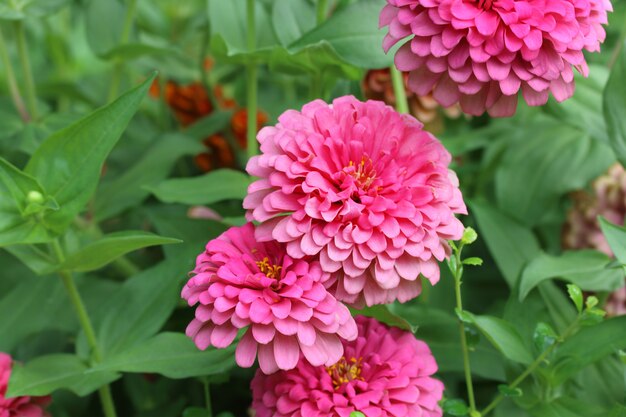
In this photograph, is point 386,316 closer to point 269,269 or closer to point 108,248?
point 269,269

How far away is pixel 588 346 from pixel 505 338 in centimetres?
8

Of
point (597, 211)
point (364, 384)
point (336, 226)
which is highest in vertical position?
point (336, 226)

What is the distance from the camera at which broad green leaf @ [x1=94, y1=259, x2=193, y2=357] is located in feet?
2.38

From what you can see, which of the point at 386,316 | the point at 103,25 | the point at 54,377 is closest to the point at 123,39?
the point at 103,25

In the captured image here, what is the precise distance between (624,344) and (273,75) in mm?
672

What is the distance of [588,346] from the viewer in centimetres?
64

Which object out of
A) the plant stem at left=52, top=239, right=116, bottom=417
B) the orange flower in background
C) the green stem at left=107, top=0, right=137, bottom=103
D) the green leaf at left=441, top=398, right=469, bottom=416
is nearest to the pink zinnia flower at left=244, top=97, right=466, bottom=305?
the green leaf at left=441, top=398, right=469, bottom=416

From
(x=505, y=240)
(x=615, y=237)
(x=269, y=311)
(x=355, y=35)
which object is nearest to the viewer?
(x=269, y=311)

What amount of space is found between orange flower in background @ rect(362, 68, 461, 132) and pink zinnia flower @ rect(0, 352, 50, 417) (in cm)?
45

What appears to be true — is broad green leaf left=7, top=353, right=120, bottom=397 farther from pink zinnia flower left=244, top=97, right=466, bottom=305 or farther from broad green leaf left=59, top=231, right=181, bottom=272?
pink zinnia flower left=244, top=97, right=466, bottom=305

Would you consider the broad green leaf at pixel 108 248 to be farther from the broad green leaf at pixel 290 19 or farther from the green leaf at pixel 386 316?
the broad green leaf at pixel 290 19

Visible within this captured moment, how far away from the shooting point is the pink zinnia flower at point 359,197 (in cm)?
50

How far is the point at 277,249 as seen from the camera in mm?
544

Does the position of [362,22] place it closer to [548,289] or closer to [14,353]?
[548,289]
